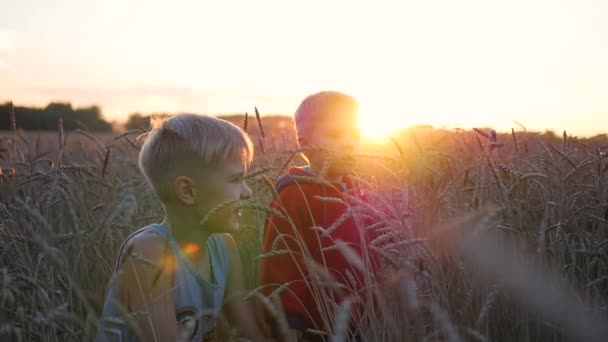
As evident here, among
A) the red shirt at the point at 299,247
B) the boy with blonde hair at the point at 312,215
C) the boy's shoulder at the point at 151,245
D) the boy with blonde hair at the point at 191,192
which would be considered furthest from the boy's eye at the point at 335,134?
the boy's shoulder at the point at 151,245

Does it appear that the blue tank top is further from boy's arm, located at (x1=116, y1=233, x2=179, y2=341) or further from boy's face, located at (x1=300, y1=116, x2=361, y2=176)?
boy's face, located at (x1=300, y1=116, x2=361, y2=176)

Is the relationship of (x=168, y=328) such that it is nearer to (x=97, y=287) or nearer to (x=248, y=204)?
(x=248, y=204)

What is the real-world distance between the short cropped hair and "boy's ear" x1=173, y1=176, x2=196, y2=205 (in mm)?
736

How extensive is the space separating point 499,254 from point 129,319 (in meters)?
1.29

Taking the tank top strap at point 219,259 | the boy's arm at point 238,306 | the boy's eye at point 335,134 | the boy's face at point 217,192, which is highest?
the boy's eye at point 335,134

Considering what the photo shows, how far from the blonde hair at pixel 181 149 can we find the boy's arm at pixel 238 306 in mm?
453

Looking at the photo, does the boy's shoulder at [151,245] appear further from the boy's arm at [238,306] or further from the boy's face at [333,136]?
the boy's face at [333,136]

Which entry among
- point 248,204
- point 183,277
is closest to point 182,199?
point 183,277

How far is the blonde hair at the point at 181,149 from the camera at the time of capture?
1992 millimetres

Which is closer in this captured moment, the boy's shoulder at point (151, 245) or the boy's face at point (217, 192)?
the boy's shoulder at point (151, 245)

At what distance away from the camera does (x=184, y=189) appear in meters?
1.98

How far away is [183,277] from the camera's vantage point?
203cm

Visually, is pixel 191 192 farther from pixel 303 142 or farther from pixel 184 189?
pixel 303 142

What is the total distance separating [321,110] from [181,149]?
2.55 ft
